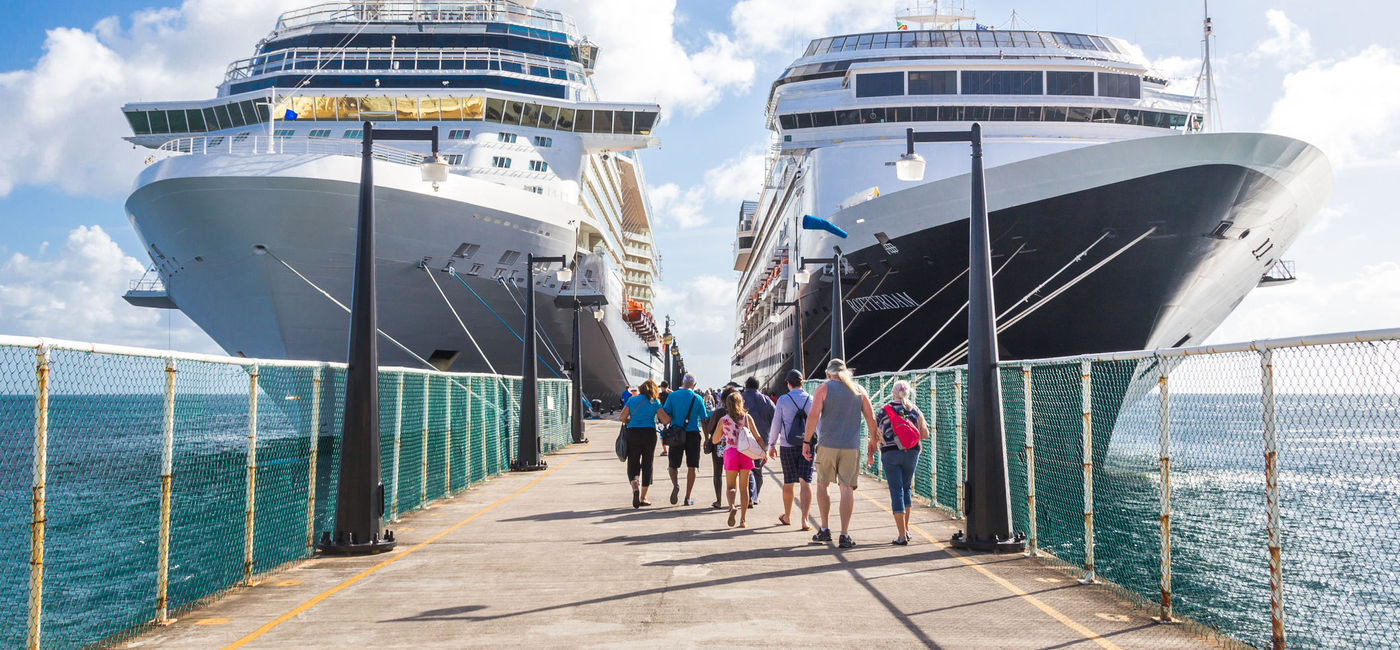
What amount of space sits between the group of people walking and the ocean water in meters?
1.77

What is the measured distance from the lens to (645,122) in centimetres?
3111

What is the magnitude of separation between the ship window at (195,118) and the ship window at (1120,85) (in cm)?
2708

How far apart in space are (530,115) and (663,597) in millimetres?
25046

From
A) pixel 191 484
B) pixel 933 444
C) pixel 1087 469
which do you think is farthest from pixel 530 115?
pixel 1087 469

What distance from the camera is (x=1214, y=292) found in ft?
71.4

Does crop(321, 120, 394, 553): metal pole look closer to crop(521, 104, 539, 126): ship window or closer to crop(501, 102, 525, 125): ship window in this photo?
crop(501, 102, 525, 125): ship window

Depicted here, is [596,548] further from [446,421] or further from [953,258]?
[953,258]

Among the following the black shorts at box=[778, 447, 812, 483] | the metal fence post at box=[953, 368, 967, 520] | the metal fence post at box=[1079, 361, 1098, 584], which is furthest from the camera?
the metal fence post at box=[953, 368, 967, 520]

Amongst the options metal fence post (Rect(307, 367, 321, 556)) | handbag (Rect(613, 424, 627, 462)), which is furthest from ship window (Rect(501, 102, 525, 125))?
metal fence post (Rect(307, 367, 321, 556))

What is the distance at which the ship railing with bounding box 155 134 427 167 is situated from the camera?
21.1 metres

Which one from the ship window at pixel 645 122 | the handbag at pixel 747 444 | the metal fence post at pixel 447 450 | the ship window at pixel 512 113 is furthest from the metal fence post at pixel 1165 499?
the ship window at pixel 645 122

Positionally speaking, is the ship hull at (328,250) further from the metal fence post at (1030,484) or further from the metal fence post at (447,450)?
the metal fence post at (1030,484)

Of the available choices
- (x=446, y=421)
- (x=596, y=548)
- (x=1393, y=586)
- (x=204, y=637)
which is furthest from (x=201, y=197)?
(x=1393, y=586)

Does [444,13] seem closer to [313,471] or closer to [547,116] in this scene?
[547,116]
